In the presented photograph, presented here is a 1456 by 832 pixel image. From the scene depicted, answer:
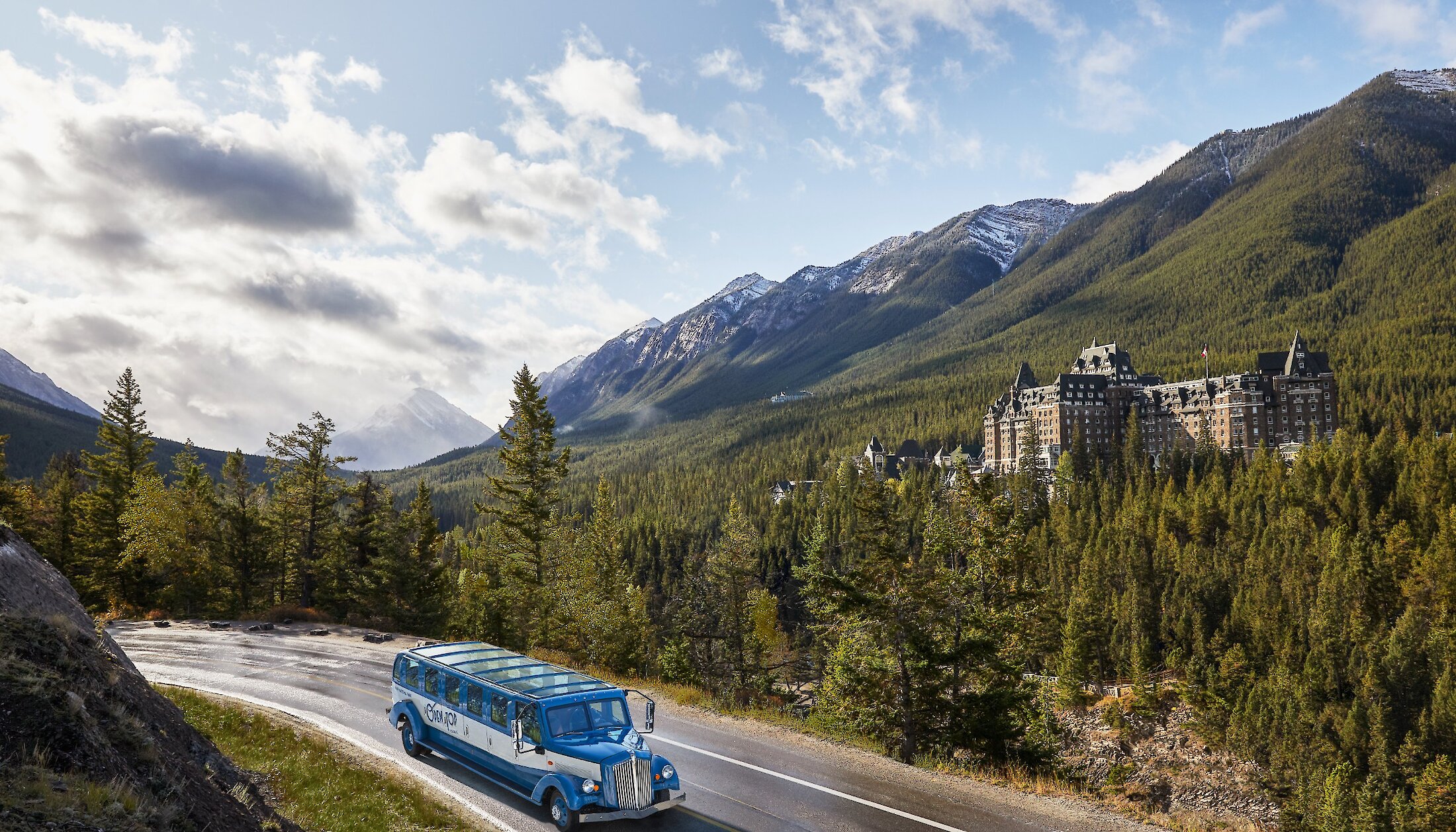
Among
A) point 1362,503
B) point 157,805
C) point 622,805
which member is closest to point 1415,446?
point 1362,503

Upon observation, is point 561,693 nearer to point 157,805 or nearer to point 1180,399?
point 157,805

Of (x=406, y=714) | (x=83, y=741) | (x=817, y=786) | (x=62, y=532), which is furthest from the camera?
(x=62, y=532)

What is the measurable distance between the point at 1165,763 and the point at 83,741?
9538cm

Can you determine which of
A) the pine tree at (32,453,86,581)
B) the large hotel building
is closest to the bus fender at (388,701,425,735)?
the pine tree at (32,453,86,581)

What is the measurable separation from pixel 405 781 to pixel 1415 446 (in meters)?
147

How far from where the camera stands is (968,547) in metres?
33.4

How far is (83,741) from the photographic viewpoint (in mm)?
8719

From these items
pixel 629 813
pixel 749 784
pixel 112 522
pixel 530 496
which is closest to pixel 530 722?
pixel 629 813

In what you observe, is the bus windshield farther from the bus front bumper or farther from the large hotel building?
the large hotel building

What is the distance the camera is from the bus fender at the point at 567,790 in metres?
15.0

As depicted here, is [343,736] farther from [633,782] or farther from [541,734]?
[633,782]

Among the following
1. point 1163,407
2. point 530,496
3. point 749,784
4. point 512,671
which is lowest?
point 749,784

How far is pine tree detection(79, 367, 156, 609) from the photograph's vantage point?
171 ft

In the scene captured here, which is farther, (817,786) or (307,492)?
(307,492)
